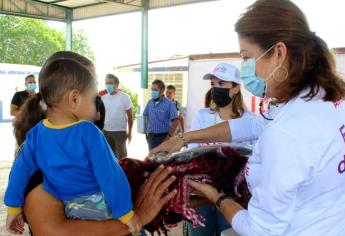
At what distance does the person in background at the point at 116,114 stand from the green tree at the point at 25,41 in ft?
95.2

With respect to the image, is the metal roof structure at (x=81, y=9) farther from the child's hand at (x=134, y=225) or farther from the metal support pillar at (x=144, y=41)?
the child's hand at (x=134, y=225)

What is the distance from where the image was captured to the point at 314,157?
3.43 feet

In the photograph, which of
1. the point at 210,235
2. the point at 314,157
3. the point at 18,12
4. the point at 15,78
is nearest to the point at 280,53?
the point at 314,157

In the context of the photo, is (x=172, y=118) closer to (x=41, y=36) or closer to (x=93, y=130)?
(x=93, y=130)

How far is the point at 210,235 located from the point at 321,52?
1826mm

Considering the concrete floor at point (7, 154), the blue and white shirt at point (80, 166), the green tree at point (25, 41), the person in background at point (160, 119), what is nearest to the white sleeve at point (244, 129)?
the blue and white shirt at point (80, 166)

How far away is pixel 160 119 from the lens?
6.84 m

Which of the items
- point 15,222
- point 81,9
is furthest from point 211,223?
point 81,9

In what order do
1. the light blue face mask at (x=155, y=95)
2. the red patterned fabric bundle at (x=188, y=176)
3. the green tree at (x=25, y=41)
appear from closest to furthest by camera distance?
1. the red patterned fabric bundle at (x=188, y=176)
2. the light blue face mask at (x=155, y=95)
3. the green tree at (x=25, y=41)

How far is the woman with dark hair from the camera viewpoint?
41.3 inches

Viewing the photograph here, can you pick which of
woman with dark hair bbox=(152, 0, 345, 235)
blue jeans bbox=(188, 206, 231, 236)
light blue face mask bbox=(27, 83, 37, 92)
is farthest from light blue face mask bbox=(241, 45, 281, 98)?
light blue face mask bbox=(27, 83, 37, 92)

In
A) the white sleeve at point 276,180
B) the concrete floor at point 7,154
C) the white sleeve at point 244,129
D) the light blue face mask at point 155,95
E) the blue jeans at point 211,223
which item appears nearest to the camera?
the white sleeve at point 276,180

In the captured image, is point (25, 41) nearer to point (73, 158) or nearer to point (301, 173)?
point (73, 158)

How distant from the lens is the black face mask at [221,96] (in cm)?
307
